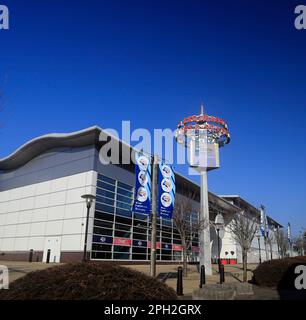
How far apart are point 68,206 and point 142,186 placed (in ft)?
59.6

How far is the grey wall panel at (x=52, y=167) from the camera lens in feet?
110

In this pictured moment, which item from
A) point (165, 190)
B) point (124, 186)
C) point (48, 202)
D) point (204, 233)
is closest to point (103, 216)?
point (124, 186)

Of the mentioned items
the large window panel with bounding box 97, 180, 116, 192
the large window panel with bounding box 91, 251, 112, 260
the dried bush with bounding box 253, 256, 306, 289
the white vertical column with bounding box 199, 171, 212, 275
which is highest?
the large window panel with bounding box 97, 180, 116, 192

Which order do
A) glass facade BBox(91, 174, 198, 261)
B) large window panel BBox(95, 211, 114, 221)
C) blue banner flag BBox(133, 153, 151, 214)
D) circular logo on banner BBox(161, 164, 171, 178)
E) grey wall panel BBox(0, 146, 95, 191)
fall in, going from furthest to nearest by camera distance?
1. grey wall panel BBox(0, 146, 95, 191)
2. glass facade BBox(91, 174, 198, 261)
3. large window panel BBox(95, 211, 114, 221)
4. circular logo on banner BBox(161, 164, 171, 178)
5. blue banner flag BBox(133, 153, 151, 214)

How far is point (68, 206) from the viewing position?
32781mm

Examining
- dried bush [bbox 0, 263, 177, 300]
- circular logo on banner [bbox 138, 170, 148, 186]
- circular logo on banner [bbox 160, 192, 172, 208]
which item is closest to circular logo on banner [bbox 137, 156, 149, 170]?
circular logo on banner [bbox 138, 170, 148, 186]

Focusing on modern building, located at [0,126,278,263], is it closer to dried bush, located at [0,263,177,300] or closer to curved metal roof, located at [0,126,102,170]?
curved metal roof, located at [0,126,102,170]

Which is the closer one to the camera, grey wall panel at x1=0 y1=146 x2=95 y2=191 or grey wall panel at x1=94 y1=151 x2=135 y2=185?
grey wall panel at x1=94 y1=151 x2=135 y2=185

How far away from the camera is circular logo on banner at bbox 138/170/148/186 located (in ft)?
55.8

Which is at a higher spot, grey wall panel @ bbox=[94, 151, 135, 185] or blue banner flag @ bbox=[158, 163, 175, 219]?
grey wall panel @ bbox=[94, 151, 135, 185]

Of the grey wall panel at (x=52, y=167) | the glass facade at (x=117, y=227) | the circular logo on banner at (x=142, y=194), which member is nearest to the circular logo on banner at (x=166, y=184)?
the circular logo on banner at (x=142, y=194)

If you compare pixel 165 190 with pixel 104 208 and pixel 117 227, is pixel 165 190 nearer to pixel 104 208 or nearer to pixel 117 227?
pixel 104 208

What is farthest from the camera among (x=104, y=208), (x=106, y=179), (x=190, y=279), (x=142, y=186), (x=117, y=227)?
(x=117, y=227)

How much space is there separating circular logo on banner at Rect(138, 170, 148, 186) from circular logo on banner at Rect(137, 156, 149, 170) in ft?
0.91
